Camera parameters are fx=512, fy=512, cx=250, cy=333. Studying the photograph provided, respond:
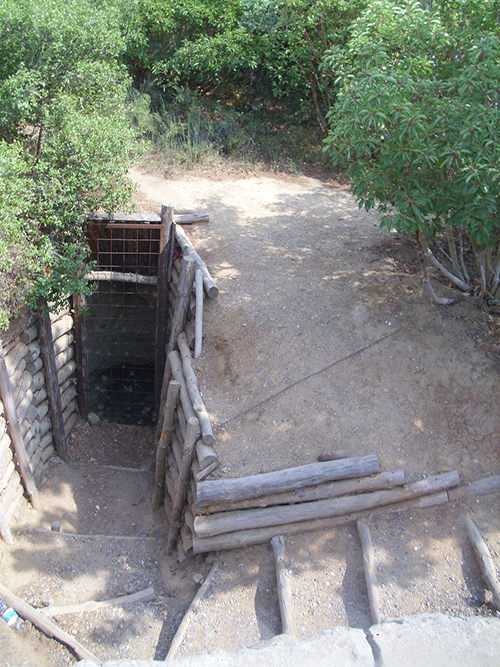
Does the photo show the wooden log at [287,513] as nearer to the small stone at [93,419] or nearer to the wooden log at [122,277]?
the wooden log at [122,277]

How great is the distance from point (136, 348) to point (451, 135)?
21.6 ft

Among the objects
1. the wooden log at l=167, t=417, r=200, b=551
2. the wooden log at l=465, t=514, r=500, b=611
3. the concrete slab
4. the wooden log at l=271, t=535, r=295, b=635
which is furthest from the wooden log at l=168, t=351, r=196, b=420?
the wooden log at l=465, t=514, r=500, b=611

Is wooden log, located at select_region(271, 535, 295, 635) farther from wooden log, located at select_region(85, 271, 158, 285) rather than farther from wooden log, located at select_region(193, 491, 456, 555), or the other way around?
wooden log, located at select_region(85, 271, 158, 285)

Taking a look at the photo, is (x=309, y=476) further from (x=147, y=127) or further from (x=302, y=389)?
(x=147, y=127)

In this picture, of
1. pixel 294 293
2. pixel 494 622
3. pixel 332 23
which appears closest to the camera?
pixel 494 622

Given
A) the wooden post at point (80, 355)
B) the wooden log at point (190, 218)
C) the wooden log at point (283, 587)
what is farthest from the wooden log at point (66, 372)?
the wooden log at point (283, 587)

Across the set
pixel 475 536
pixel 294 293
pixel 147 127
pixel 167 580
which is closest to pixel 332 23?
pixel 147 127

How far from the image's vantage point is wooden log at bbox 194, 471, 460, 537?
5516 millimetres

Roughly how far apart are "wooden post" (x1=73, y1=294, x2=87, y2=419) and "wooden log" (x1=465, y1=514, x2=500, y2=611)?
19.9ft

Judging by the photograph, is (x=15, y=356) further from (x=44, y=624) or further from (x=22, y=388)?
(x=44, y=624)

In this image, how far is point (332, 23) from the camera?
416 inches

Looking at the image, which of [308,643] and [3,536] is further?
[3,536]

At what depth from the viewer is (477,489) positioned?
18.8ft

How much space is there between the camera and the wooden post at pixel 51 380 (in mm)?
7270
